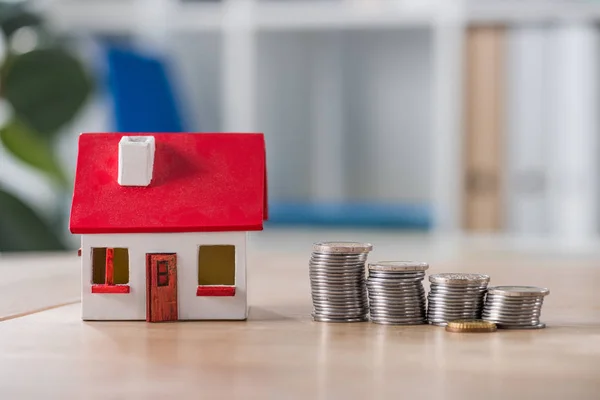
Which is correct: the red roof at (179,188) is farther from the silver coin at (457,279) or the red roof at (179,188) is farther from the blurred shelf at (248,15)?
the blurred shelf at (248,15)

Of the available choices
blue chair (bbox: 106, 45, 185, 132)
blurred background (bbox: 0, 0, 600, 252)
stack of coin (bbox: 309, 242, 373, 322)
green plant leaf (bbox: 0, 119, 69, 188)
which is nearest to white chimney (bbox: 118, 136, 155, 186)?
stack of coin (bbox: 309, 242, 373, 322)

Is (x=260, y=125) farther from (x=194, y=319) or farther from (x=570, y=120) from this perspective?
(x=194, y=319)

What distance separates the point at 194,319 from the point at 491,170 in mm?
4549

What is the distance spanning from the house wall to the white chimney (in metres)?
0.07

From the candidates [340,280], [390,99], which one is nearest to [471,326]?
[340,280]

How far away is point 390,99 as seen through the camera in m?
5.61

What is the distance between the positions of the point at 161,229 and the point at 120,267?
79 mm

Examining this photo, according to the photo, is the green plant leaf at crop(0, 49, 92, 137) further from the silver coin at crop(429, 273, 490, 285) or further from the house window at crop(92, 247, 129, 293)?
the silver coin at crop(429, 273, 490, 285)

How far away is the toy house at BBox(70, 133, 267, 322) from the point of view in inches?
41.1

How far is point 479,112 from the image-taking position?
17.7ft

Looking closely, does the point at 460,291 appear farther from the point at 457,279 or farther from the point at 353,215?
the point at 353,215

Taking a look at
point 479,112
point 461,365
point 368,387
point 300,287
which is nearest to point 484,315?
point 461,365

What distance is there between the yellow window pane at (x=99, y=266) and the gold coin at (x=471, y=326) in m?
0.40

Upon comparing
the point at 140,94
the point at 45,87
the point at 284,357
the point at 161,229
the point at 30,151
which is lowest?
the point at 284,357
